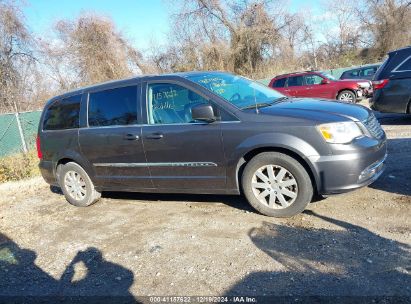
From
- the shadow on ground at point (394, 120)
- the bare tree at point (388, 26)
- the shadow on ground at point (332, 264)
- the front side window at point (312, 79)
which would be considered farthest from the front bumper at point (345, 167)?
the bare tree at point (388, 26)

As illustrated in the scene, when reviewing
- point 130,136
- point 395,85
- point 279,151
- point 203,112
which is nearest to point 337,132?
point 279,151

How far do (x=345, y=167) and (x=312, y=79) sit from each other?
41.4 feet

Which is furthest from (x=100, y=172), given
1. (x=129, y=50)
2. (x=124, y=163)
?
(x=129, y=50)

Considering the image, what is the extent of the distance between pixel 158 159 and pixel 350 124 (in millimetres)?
2396

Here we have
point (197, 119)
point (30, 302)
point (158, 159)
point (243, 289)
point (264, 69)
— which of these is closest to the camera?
point (243, 289)

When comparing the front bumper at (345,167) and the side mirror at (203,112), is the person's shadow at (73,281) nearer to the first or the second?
the side mirror at (203,112)

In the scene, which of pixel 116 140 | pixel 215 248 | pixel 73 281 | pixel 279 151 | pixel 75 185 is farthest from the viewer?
pixel 75 185

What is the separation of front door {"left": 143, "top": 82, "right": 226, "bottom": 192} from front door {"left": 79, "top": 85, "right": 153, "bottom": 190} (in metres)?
0.19

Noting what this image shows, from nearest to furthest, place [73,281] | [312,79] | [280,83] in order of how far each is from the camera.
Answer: [73,281] < [312,79] < [280,83]

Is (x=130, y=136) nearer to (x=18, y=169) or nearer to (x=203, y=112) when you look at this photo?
(x=203, y=112)

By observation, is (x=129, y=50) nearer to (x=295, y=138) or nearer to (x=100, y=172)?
(x=100, y=172)

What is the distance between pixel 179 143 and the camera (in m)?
5.10

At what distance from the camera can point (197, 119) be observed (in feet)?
16.2

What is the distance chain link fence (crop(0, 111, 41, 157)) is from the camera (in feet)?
→ 41.4
